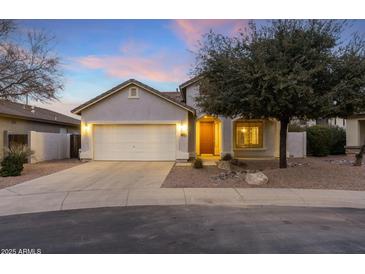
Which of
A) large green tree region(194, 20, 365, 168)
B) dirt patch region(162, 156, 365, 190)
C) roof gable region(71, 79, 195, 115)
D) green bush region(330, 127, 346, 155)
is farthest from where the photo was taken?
green bush region(330, 127, 346, 155)

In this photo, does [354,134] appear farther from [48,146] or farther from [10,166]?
[10,166]

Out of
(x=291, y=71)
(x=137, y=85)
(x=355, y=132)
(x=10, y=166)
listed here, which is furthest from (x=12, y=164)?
(x=355, y=132)

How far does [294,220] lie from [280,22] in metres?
7.56

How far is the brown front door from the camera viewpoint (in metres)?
23.4

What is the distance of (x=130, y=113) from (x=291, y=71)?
10.5 meters

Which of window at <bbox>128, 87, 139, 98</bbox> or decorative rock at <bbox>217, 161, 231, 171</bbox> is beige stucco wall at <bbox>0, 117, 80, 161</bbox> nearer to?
window at <bbox>128, 87, 139, 98</bbox>

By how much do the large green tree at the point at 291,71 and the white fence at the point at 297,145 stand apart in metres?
9.66

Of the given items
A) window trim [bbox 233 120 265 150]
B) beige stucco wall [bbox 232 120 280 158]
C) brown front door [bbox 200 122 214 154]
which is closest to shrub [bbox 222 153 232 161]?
beige stucco wall [bbox 232 120 280 158]

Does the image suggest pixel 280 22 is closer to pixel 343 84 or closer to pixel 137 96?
pixel 343 84

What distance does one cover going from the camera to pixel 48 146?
20500mm

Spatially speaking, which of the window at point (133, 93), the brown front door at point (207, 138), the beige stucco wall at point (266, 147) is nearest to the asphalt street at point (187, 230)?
the window at point (133, 93)

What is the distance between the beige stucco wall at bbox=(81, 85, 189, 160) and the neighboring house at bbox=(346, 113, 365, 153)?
14.2 metres
